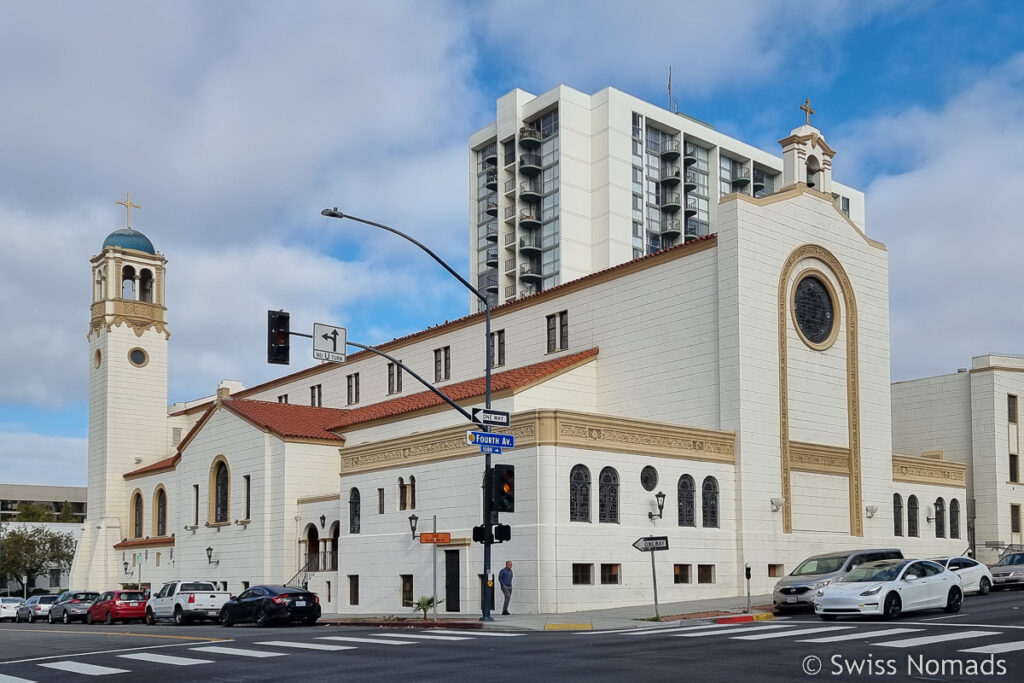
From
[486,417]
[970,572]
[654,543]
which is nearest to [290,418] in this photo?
[486,417]

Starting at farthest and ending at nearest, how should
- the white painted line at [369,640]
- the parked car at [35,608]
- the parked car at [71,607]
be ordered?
the parked car at [35,608] → the parked car at [71,607] → the white painted line at [369,640]

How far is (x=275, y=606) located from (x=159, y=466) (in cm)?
2940

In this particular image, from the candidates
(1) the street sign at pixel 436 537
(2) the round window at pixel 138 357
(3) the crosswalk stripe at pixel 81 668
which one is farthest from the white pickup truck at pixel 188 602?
(2) the round window at pixel 138 357

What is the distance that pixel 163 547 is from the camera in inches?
2267

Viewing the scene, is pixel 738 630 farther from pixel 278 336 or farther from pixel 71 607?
pixel 71 607

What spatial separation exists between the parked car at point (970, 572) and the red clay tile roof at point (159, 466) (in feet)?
128

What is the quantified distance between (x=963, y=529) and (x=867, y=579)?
24.2 meters

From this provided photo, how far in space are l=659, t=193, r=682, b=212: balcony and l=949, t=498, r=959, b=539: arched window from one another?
2062 inches

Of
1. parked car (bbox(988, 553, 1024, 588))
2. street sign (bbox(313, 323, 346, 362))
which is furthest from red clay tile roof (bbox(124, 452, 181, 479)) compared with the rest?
parked car (bbox(988, 553, 1024, 588))

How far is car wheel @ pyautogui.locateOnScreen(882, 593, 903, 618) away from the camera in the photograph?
79.9ft

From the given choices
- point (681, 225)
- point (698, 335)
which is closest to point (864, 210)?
point (681, 225)

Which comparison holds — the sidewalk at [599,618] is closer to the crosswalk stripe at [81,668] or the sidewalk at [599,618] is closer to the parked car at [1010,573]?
the parked car at [1010,573]

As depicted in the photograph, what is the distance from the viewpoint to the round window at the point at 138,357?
2603 inches

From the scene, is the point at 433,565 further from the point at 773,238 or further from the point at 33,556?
the point at 33,556
